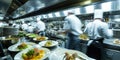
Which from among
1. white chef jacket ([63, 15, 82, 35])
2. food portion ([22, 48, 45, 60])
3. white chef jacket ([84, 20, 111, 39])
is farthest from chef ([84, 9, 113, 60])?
food portion ([22, 48, 45, 60])

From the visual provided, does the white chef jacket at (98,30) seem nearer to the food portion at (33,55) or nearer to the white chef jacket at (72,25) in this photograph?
the white chef jacket at (72,25)

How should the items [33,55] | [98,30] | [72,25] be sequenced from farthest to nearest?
[72,25], [98,30], [33,55]

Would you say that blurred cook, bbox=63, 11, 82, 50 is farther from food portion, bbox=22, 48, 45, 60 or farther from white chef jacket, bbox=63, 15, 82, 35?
food portion, bbox=22, 48, 45, 60

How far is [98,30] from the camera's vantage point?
3.14 m

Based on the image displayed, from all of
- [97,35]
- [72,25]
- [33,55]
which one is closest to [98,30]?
[97,35]

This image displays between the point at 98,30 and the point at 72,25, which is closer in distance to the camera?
the point at 98,30

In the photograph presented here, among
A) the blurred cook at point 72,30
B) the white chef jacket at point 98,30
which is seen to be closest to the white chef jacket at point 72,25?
the blurred cook at point 72,30

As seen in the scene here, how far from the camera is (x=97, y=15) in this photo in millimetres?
3322

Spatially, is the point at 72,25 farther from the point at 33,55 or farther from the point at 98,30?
the point at 33,55

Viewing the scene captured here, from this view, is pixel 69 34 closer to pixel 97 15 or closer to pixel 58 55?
pixel 97 15

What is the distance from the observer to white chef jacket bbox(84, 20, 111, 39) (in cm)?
304

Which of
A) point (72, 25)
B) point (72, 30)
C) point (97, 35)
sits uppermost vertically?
point (72, 25)

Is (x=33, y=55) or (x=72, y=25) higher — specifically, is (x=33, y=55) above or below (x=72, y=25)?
below

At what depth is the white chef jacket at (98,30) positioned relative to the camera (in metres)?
3.04
